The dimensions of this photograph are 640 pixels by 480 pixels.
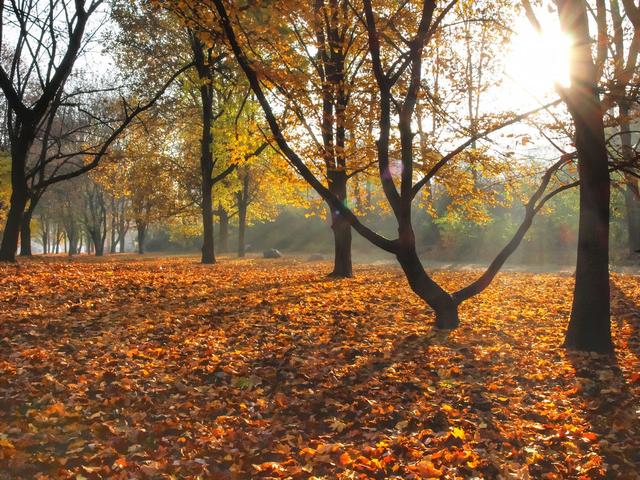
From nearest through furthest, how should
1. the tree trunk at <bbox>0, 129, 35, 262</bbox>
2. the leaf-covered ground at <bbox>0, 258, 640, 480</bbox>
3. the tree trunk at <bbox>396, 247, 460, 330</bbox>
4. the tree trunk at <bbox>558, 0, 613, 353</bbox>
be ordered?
the leaf-covered ground at <bbox>0, 258, 640, 480</bbox>
the tree trunk at <bbox>558, 0, 613, 353</bbox>
the tree trunk at <bbox>396, 247, 460, 330</bbox>
the tree trunk at <bbox>0, 129, 35, 262</bbox>

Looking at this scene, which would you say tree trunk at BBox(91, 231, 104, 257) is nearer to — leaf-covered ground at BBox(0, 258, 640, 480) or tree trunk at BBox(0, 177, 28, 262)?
tree trunk at BBox(0, 177, 28, 262)

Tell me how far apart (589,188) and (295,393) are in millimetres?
4991

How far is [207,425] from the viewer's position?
182 inches

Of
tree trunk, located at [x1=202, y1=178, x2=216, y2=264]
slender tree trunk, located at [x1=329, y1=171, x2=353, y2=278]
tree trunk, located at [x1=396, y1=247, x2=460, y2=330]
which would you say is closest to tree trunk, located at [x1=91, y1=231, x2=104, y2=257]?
tree trunk, located at [x1=202, y1=178, x2=216, y2=264]

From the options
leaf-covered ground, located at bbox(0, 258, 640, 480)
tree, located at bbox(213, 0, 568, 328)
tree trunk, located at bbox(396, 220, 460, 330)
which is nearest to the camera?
A: leaf-covered ground, located at bbox(0, 258, 640, 480)

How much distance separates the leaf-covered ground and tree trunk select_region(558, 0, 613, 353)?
0.53 meters

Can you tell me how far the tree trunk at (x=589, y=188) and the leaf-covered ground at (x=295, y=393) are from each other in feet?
1.74

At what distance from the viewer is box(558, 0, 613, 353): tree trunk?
663 cm

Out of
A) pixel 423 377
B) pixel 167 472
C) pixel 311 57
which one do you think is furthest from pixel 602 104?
pixel 311 57

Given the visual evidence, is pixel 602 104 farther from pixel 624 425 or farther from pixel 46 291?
pixel 46 291

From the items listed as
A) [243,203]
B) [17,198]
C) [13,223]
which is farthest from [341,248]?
[243,203]

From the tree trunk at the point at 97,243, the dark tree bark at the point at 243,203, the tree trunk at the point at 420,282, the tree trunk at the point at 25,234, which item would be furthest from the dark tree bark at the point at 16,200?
the tree trunk at the point at 97,243

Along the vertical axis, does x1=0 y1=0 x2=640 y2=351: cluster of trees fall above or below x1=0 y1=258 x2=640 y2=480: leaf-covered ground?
above

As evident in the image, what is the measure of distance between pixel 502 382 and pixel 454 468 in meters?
2.35
